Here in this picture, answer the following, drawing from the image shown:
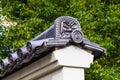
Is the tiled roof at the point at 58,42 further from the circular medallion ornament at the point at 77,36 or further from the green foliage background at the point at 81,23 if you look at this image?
the green foliage background at the point at 81,23

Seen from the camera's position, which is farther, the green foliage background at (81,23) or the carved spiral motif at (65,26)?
the green foliage background at (81,23)

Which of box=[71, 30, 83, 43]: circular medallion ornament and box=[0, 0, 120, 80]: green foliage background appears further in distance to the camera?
box=[0, 0, 120, 80]: green foliage background

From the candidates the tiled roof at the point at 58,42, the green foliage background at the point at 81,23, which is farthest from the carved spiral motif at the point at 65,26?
the green foliage background at the point at 81,23

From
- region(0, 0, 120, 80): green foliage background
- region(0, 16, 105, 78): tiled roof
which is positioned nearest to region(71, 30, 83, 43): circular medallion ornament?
region(0, 16, 105, 78): tiled roof

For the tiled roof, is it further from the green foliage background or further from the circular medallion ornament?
the green foliage background

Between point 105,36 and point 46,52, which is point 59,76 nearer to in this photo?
point 46,52

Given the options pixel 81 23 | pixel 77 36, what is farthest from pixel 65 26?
pixel 81 23

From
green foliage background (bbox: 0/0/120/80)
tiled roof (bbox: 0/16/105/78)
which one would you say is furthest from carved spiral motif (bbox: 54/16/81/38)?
green foliage background (bbox: 0/0/120/80)

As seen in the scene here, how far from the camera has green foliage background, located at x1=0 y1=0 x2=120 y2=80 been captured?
9090mm

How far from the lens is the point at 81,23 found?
909 cm

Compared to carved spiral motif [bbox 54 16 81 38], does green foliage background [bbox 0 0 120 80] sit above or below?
below

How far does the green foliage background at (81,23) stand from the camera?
9.09m

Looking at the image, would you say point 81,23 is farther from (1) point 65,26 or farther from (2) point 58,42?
(2) point 58,42

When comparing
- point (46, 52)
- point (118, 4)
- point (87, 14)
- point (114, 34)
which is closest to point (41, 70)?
point (46, 52)
